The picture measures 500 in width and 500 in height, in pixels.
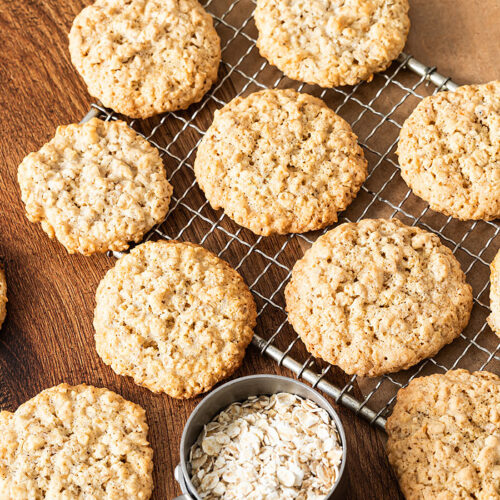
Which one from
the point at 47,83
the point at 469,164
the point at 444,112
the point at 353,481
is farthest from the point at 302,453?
the point at 47,83

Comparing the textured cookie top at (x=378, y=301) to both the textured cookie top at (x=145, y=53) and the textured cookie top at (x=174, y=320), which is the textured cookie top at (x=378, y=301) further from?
the textured cookie top at (x=145, y=53)

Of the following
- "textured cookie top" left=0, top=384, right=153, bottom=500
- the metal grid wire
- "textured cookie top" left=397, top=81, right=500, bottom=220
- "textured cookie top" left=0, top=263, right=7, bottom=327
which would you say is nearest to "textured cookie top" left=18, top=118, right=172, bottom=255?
the metal grid wire

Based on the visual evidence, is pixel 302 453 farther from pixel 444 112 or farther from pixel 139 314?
pixel 444 112

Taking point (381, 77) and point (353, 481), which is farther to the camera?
point (381, 77)

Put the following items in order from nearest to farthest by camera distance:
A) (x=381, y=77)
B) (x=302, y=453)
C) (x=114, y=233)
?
(x=302, y=453), (x=114, y=233), (x=381, y=77)

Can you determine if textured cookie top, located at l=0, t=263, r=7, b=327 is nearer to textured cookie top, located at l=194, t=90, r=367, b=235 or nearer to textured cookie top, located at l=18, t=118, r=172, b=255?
textured cookie top, located at l=18, t=118, r=172, b=255

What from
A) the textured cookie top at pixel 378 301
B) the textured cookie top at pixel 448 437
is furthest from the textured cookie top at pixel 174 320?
the textured cookie top at pixel 448 437

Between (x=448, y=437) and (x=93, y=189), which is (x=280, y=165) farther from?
(x=448, y=437)
